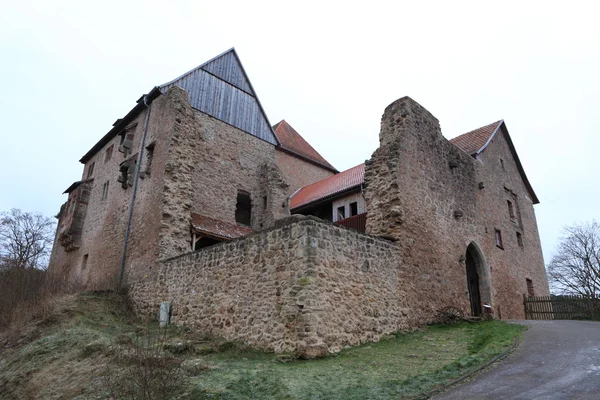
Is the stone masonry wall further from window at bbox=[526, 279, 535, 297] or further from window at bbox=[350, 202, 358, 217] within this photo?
window at bbox=[526, 279, 535, 297]

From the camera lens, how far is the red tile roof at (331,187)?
59.2 ft

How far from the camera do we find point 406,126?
13023 mm

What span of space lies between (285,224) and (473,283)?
950 centimetres

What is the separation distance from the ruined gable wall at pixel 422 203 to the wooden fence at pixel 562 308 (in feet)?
17.4

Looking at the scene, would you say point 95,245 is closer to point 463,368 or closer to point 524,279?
point 463,368

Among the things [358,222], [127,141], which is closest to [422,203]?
[358,222]

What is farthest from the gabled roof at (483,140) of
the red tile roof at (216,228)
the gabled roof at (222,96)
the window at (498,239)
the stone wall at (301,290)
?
the red tile roof at (216,228)

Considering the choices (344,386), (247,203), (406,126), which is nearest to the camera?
(344,386)

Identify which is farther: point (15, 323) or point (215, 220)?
point (215, 220)

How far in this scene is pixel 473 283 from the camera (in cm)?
1515

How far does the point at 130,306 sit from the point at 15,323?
3.23m

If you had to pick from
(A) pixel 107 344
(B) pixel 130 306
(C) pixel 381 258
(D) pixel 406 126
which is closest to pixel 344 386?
(C) pixel 381 258

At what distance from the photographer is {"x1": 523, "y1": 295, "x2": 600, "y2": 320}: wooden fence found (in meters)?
16.3

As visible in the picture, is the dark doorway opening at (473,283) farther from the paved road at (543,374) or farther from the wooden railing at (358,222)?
the paved road at (543,374)
